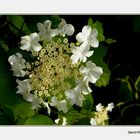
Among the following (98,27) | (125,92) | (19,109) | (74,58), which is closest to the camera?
(74,58)

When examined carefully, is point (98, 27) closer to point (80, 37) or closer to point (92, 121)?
point (80, 37)

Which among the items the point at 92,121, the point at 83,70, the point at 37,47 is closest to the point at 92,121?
the point at 92,121

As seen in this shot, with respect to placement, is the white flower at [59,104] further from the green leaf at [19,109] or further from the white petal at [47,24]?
the white petal at [47,24]

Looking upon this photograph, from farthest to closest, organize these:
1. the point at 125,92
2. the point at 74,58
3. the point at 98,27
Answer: the point at 125,92
the point at 98,27
the point at 74,58

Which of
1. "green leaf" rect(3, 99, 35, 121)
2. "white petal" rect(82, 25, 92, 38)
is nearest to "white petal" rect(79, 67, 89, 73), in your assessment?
"white petal" rect(82, 25, 92, 38)

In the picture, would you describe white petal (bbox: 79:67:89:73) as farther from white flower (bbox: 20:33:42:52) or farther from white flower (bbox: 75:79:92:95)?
white flower (bbox: 20:33:42:52)
